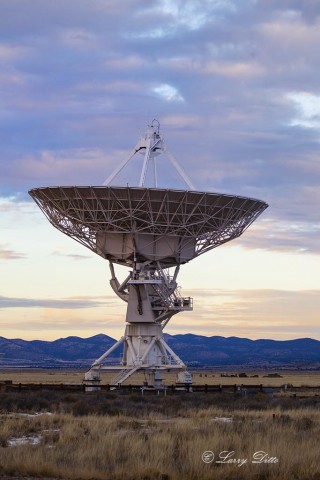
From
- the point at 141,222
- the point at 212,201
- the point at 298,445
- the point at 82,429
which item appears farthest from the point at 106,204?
the point at 298,445

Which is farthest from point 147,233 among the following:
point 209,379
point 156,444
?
point 209,379

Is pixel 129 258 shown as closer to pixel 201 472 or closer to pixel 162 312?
pixel 162 312

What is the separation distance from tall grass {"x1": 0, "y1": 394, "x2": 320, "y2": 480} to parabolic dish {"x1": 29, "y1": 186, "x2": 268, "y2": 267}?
16841mm

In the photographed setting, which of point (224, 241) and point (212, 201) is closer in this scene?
point (212, 201)

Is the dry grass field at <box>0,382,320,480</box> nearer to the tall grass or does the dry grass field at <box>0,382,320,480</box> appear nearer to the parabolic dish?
the tall grass

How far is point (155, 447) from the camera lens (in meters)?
17.1

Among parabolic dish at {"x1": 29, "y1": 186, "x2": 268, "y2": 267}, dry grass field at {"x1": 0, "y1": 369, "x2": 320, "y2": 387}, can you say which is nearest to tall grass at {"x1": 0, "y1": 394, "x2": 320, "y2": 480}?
parabolic dish at {"x1": 29, "y1": 186, "x2": 268, "y2": 267}

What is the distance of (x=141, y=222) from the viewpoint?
43.9m

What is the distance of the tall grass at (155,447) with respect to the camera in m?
14.7

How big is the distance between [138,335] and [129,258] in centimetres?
460

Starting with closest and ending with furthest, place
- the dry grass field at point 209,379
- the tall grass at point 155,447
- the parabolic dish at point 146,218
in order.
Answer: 1. the tall grass at point 155,447
2. the parabolic dish at point 146,218
3. the dry grass field at point 209,379

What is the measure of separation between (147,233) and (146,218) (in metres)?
1.16

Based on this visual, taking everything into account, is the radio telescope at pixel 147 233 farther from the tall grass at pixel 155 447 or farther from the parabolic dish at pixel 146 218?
the tall grass at pixel 155 447

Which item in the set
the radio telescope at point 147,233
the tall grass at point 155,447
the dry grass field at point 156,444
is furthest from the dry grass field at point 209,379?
the tall grass at point 155,447
